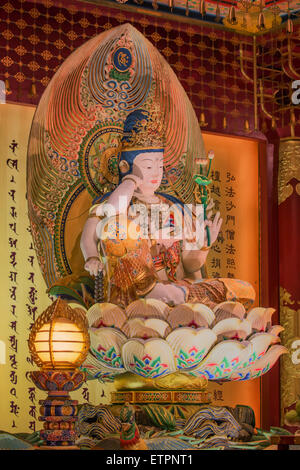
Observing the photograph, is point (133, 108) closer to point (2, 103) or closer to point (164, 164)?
point (164, 164)

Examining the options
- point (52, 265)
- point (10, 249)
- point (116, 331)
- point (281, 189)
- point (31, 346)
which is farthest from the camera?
point (281, 189)

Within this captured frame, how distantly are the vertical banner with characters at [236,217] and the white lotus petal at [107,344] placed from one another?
1.96 meters

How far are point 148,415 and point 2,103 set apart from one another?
230 centimetres

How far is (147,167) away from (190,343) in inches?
47.8

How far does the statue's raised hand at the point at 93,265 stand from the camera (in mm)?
5594

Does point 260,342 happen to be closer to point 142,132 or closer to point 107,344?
point 107,344

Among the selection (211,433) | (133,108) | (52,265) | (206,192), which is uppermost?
(133,108)

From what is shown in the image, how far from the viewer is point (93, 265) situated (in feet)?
18.4

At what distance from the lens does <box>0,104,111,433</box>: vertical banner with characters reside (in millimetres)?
6184

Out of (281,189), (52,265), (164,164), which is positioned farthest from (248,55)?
(52,265)

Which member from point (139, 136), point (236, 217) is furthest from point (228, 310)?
point (236, 217)

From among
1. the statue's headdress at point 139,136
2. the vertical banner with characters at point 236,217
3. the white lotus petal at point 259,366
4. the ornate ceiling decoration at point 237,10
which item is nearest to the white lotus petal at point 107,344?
the white lotus petal at point 259,366

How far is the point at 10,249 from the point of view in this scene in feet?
20.7

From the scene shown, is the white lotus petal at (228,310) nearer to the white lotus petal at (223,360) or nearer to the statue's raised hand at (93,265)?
the white lotus petal at (223,360)
